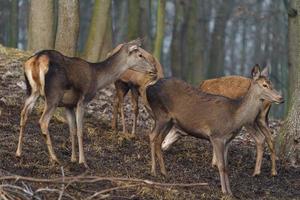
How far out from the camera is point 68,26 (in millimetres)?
15500

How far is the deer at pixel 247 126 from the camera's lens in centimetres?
1248

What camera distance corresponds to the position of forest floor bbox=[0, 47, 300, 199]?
29.9ft

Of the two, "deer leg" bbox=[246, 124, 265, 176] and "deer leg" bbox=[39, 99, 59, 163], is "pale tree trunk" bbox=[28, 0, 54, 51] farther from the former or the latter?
"deer leg" bbox=[39, 99, 59, 163]

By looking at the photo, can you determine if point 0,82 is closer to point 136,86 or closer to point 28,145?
point 136,86

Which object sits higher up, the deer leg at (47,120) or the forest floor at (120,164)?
the deer leg at (47,120)

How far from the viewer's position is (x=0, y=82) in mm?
15891

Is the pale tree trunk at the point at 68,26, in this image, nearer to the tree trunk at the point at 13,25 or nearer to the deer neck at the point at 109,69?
the deer neck at the point at 109,69

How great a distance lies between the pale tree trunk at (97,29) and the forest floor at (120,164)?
243 cm

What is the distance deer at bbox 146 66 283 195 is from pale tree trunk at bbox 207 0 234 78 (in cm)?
2358

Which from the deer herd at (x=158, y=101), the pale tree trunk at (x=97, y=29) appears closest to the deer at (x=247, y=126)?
the deer herd at (x=158, y=101)

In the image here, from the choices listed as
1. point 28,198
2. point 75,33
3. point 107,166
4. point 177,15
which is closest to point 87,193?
point 28,198

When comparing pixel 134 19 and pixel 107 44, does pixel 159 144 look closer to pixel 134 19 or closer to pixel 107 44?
pixel 107 44

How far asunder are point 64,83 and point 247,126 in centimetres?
360

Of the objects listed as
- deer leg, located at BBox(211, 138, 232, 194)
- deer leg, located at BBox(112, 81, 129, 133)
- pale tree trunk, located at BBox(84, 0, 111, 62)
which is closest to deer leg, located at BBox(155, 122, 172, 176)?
deer leg, located at BBox(211, 138, 232, 194)
